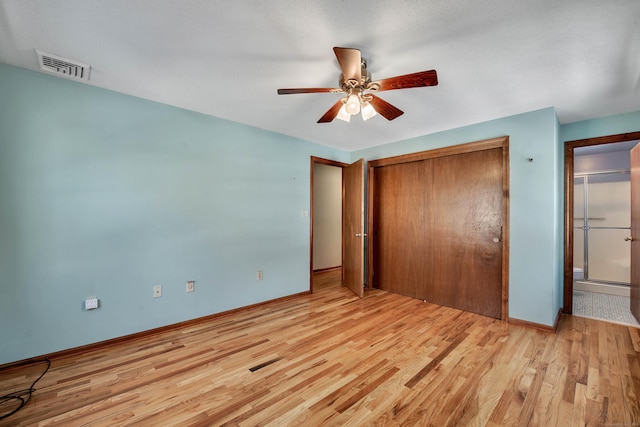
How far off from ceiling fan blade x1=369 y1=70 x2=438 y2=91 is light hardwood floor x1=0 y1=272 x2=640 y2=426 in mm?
2052

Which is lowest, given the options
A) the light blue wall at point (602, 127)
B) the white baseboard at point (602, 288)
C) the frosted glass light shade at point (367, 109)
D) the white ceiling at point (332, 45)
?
the white baseboard at point (602, 288)

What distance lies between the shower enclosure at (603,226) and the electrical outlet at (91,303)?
679 cm

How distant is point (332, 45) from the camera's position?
1.68 meters

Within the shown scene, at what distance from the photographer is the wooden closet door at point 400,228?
3.66 metres

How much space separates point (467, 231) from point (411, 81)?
2266 millimetres

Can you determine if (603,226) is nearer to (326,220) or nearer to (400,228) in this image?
(400,228)

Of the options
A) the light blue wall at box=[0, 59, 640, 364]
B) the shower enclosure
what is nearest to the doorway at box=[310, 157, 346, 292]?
the light blue wall at box=[0, 59, 640, 364]

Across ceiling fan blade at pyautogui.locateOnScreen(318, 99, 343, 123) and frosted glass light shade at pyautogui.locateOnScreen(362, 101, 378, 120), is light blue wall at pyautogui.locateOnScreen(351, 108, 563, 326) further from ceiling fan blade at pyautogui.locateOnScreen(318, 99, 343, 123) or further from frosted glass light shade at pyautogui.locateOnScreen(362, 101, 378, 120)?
ceiling fan blade at pyautogui.locateOnScreen(318, 99, 343, 123)

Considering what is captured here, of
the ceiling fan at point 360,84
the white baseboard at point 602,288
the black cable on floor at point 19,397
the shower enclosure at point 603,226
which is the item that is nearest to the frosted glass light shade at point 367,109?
the ceiling fan at point 360,84

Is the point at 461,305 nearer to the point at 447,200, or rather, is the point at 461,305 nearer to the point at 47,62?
the point at 447,200

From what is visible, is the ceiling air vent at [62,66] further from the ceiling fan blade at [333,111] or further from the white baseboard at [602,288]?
the white baseboard at [602,288]

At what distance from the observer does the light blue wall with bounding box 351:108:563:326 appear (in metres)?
2.64

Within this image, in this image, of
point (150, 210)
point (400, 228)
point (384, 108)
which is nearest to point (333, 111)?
point (384, 108)

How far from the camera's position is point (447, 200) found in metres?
3.38
